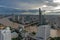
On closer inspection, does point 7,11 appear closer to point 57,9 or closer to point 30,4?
point 30,4

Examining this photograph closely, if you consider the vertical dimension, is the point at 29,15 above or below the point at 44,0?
below

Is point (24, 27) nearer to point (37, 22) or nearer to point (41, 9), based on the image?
point (37, 22)

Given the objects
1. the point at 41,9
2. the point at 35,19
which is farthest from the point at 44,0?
the point at 35,19

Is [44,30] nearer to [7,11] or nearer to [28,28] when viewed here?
[28,28]

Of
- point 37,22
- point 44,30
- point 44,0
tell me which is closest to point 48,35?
point 44,30

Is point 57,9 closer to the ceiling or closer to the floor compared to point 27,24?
closer to the ceiling

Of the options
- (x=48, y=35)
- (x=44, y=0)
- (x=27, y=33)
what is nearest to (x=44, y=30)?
(x=48, y=35)

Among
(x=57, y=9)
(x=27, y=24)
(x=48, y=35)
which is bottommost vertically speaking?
(x=48, y=35)
